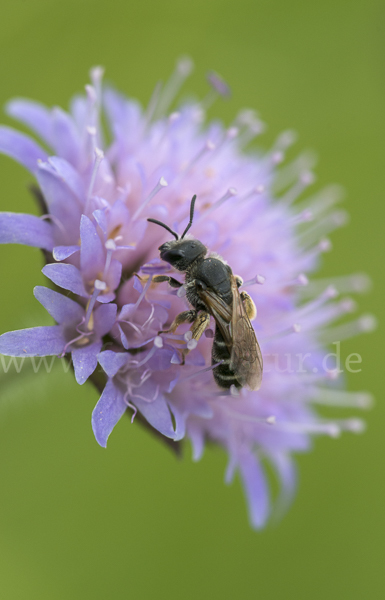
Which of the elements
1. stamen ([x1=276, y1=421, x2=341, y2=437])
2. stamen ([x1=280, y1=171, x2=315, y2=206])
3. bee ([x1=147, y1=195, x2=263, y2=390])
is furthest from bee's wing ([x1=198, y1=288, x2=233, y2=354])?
stamen ([x1=280, y1=171, x2=315, y2=206])

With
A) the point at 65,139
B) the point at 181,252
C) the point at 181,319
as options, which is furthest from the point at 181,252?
the point at 65,139

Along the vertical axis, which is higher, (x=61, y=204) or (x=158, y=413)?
(x=61, y=204)

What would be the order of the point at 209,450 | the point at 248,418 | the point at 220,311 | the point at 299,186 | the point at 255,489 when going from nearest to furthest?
the point at 220,311, the point at 248,418, the point at 255,489, the point at 299,186, the point at 209,450

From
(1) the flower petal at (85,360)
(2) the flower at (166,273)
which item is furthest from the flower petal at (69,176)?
(1) the flower petal at (85,360)

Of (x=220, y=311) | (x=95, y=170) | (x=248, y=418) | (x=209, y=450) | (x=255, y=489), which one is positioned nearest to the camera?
(x=220, y=311)

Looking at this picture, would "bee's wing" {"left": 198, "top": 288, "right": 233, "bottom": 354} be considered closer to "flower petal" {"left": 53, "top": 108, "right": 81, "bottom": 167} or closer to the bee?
the bee

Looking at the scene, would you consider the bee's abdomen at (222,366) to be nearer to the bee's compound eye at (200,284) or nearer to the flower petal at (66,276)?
the bee's compound eye at (200,284)

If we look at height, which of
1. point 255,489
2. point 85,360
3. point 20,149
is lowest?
point 255,489

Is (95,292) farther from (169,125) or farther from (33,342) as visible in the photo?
(169,125)
